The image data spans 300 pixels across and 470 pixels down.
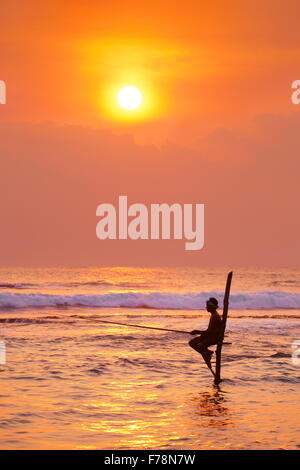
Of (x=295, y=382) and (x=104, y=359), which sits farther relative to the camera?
(x=104, y=359)

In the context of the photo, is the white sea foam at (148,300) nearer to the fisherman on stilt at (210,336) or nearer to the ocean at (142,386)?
the ocean at (142,386)

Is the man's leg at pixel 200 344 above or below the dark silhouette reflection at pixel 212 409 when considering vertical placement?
above

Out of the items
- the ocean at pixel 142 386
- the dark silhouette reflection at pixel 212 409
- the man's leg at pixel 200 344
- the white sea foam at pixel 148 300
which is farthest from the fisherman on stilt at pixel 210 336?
the white sea foam at pixel 148 300

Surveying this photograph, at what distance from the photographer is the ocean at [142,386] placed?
12.0 metres

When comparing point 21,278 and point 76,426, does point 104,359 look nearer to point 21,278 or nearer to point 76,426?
point 76,426

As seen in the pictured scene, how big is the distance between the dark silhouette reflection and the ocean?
2 centimetres

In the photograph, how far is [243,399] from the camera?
15.6 meters

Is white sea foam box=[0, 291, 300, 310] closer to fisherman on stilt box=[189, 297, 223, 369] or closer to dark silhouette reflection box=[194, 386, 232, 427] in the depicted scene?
fisherman on stilt box=[189, 297, 223, 369]

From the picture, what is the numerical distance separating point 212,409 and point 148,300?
40.0 m

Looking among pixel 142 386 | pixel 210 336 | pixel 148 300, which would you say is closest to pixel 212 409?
pixel 142 386

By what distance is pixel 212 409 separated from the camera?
14469 millimetres

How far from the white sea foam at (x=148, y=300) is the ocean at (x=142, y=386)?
1067 cm
